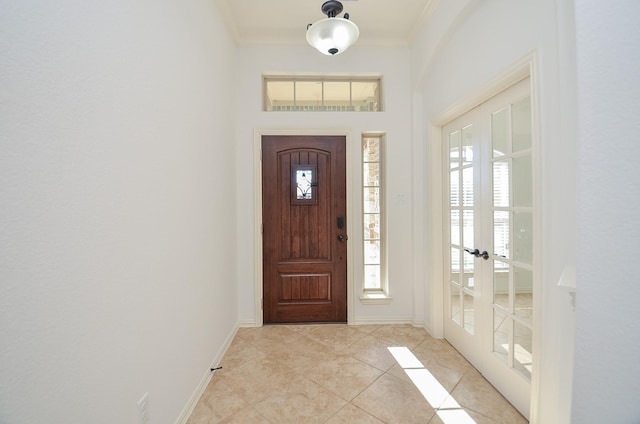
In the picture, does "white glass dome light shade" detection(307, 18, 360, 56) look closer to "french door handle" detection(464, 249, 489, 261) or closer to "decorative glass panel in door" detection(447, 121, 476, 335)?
"decorative glass panel in door" detection(447, 121, 476, 335)

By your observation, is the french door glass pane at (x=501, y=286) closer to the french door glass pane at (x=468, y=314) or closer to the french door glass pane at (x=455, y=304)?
the french door glass pane at (x=468, y=314)

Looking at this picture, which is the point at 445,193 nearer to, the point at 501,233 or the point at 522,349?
the point at 501,233

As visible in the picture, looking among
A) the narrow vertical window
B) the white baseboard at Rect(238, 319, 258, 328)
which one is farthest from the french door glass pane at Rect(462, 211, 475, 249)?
the white baseboard at Rect(238, 319, 258, 328)

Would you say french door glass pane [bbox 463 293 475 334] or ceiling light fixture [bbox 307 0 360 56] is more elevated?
ceiling light fixture [bbox 307 0 360 56]

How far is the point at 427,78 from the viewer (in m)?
2.66

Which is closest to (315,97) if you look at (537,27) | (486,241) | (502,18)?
(502,18)

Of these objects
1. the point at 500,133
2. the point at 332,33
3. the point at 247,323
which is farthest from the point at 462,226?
the point at 247,323

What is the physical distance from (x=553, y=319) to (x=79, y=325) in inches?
79.1

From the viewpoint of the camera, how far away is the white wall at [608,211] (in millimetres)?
604

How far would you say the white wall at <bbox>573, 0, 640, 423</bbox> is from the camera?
23.8 inches

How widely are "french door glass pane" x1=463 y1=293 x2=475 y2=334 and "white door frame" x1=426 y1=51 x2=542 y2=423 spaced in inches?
13.5

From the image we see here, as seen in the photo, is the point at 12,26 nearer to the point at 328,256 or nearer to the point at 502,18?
the point at 502,18

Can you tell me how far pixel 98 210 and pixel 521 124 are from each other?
7.31ft

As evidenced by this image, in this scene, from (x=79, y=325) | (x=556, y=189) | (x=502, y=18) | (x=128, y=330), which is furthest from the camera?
(x=502, y=18)
